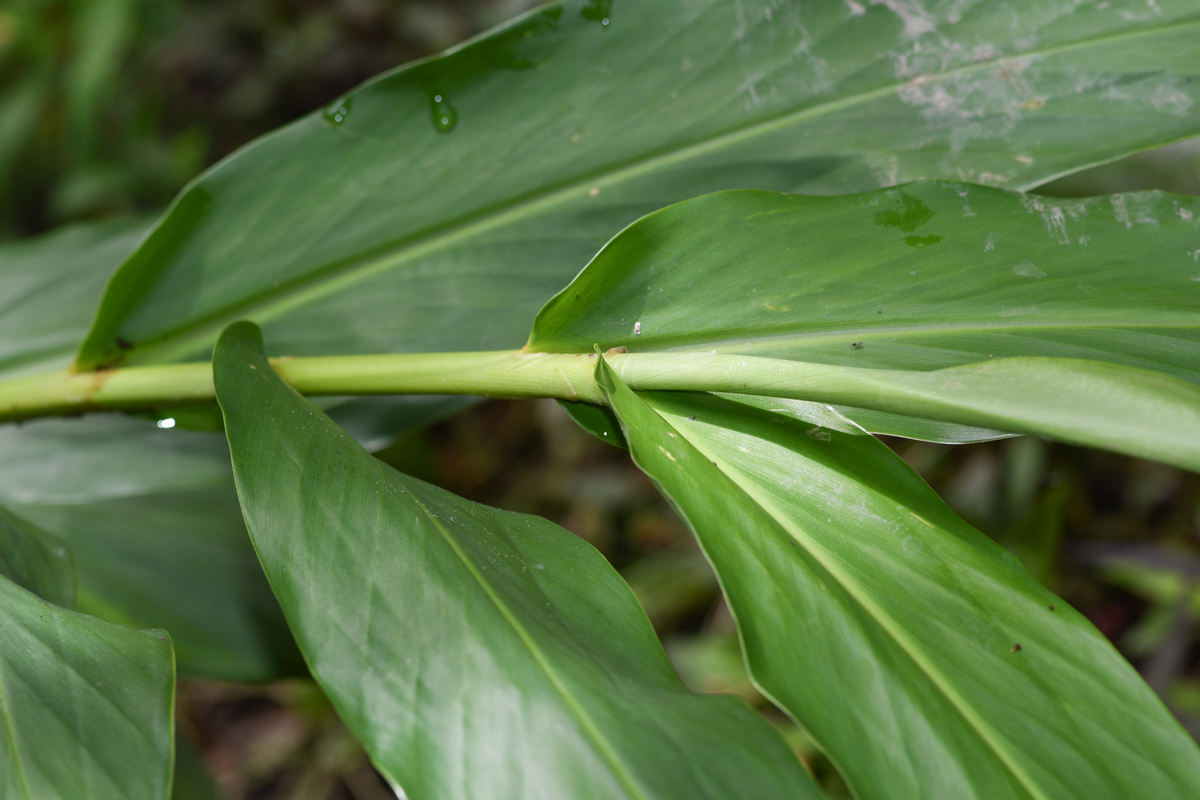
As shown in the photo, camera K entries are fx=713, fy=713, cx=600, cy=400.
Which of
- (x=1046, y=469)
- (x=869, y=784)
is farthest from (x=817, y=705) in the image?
(x=1046, y=469)

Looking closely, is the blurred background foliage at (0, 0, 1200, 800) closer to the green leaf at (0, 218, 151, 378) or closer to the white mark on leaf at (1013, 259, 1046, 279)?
the green leaf at (0, 218, 151, 378)

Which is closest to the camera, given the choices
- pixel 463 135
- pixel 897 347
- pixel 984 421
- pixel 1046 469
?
pixel 984 421

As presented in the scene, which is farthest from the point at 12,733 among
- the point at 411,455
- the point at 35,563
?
the point at 411,455

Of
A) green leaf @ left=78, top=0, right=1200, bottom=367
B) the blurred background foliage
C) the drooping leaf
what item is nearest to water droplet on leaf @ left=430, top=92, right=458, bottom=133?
green leaf @ left=78, top=0, right=1200, bottom=367

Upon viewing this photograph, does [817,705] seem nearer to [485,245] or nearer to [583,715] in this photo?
[583,715]

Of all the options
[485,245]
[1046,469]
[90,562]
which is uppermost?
[485,245]

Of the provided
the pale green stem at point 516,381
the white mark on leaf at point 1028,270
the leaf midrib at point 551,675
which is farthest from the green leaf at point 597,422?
the white mark on leaf at point 1028,270
